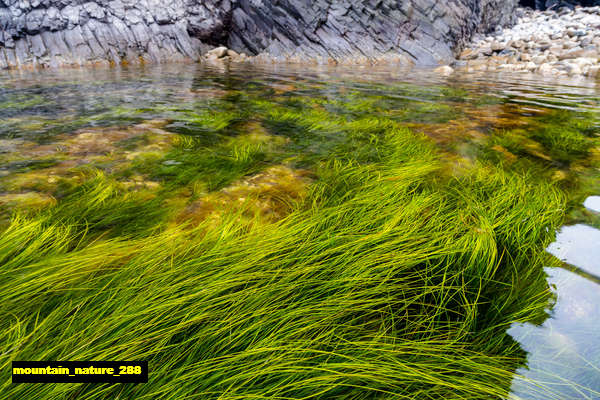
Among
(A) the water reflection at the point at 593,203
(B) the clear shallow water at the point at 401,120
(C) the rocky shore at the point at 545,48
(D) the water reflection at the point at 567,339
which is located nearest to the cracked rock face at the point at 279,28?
(C) the rocky shore at the point at 545,48

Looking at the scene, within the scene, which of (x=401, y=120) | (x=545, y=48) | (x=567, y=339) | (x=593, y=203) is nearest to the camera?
(x=567, y=339)

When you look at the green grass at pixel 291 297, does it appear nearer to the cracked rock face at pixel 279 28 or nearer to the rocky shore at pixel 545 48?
the rocky shore at pixel 545 48

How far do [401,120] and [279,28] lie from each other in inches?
685

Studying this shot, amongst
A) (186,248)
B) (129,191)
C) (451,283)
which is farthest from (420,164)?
(129,191)

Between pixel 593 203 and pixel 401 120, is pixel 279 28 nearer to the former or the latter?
pixel 401 120

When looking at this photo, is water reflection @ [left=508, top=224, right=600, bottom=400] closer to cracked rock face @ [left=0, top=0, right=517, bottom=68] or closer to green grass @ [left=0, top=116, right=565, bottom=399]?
green grass @ [left=0, top=116, right=565, bottom=399]

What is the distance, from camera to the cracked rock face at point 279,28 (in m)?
16.1

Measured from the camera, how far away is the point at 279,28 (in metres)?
18.9

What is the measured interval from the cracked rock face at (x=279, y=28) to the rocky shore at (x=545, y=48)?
1.95 metres

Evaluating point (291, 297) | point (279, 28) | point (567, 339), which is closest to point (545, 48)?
point (279, 28)

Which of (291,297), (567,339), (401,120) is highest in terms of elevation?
(401,120)

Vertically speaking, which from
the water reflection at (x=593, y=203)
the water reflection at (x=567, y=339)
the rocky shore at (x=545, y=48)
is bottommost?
the water reflection at (x=567, y=339)

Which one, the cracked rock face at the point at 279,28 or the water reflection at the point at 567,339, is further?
the cracked rock face at the point at 279,28

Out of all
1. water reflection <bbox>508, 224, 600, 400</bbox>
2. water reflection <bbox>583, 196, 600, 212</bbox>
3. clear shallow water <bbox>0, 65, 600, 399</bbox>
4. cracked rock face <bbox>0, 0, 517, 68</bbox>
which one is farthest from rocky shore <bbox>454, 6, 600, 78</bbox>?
water reflection <bbox>508, 224, 600, 400</bbox>
